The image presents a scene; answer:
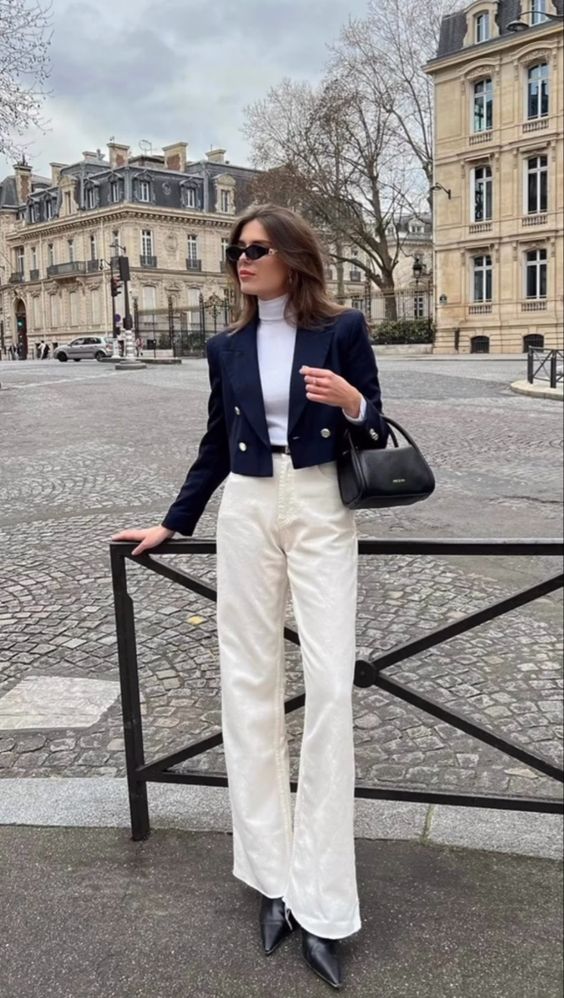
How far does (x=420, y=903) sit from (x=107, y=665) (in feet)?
5.33

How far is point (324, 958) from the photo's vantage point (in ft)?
4.13

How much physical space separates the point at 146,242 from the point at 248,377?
1417 cm

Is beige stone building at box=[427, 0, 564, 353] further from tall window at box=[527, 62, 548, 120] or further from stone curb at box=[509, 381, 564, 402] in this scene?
stone curb at box=[509, 381, 564, 402]

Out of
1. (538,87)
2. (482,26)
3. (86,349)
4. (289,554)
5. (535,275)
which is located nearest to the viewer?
(289,554)

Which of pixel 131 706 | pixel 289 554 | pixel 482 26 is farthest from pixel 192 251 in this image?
pixel 289 554

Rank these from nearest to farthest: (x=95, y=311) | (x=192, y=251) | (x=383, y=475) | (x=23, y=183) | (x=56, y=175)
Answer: (x=383, y=475)
(x=23, y=183)
(x=56, y=175)
(x=192, y=251)
(x=95, y=311)

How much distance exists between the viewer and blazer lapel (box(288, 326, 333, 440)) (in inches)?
46.4

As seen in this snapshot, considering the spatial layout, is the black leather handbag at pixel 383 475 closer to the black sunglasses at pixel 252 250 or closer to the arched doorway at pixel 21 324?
the black sunglasses at pixel 252 250

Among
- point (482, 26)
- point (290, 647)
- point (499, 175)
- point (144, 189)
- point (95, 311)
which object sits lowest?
point (290, 647)

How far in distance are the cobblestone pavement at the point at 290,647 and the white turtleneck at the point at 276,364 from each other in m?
0.54

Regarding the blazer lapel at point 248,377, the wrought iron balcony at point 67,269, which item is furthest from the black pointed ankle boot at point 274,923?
the wrought iron balcony at point 67,269

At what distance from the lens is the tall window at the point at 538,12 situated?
230cm

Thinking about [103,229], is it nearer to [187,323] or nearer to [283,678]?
[187,323]

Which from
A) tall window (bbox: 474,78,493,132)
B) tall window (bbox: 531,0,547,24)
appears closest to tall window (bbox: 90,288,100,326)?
tall window (bbox: 474,78,493,132)
